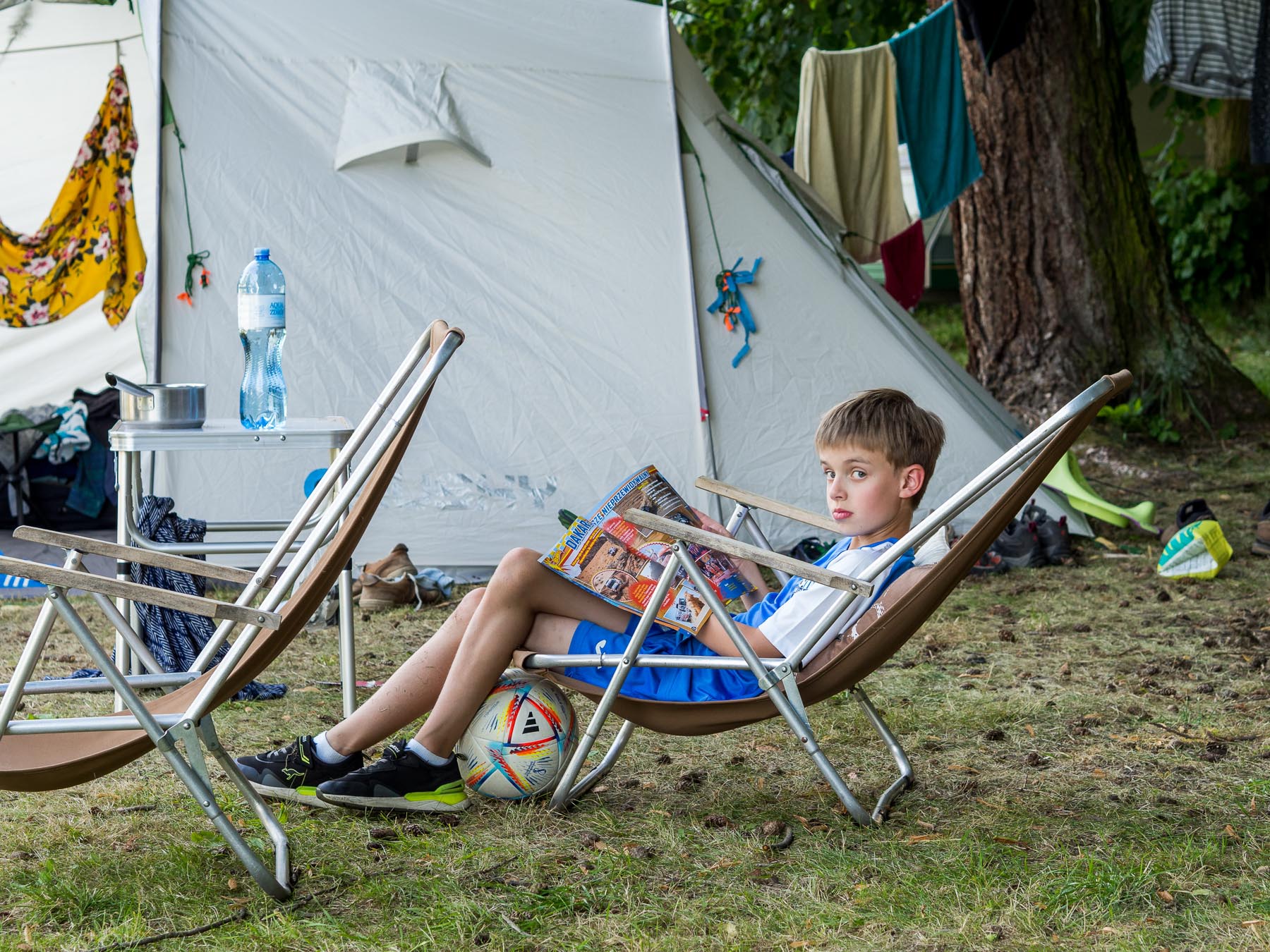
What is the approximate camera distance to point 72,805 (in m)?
2.66

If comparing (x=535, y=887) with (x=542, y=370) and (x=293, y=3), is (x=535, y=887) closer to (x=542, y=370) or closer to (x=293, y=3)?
(x=542, y=370)

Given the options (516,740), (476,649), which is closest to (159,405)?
(476,649)

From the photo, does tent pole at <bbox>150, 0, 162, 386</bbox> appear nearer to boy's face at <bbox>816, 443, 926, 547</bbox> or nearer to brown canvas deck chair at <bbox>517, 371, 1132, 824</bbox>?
brown canvas deck chair at <bbox>517, 371, 1132, 824</bbox>

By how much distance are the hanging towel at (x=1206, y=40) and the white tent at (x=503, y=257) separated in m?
2.51

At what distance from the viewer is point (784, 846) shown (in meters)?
2.43

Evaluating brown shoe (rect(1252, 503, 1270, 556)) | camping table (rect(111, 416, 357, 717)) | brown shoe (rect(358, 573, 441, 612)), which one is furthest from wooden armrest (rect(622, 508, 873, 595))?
brown shoe (rect(1252, 503, 1270, 556))

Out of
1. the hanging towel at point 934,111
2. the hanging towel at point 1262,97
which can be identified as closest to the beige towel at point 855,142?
the hanging towel at point 934,111

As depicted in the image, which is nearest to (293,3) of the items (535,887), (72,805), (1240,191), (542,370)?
(542,370)

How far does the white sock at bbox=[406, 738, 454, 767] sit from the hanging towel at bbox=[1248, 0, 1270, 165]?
4872mm

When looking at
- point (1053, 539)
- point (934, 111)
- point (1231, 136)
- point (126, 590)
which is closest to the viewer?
point (126, 590)

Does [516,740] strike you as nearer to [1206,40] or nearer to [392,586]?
[392,586]

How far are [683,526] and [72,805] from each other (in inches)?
55.4

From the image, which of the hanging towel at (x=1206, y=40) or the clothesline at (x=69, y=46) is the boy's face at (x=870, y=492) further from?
the hanging towel at (x=1206, y=40)

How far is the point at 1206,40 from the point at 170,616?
5.39 meters
